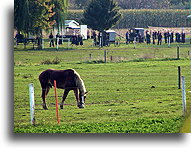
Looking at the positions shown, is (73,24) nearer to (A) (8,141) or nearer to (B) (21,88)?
(B) (21,88)

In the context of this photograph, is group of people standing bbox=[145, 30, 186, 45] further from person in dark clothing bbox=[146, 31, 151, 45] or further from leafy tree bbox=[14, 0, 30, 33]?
leafy tree bbox=[14, 0, 30, 33]

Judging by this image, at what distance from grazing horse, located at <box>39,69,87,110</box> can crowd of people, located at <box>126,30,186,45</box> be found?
4.08 ft

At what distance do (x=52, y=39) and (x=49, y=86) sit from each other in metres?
0.88

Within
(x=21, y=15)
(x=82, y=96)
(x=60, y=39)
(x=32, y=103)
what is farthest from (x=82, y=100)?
(x=21, y=15)

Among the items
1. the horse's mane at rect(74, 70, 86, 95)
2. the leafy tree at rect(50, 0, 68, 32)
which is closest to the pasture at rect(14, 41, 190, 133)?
the horse's mane at rect(74, 70, 86, 95)

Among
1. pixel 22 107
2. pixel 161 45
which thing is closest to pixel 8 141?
pixel 22 107

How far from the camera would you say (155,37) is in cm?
1310

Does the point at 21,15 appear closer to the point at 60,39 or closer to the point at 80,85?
the point at 60,39

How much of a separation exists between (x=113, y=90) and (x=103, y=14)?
1962 mm

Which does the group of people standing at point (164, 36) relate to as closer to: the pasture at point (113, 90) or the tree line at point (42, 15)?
the pasture at point (113, 90)

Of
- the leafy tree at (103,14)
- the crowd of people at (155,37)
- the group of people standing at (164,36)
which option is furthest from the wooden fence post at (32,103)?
the group of people standing at (164,36)

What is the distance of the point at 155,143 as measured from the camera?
10250 mm

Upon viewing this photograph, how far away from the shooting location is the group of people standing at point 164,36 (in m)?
12.5

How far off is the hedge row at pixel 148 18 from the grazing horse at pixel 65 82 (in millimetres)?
1048
